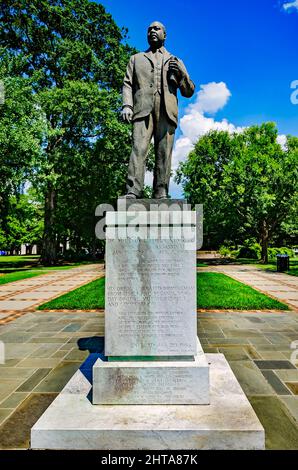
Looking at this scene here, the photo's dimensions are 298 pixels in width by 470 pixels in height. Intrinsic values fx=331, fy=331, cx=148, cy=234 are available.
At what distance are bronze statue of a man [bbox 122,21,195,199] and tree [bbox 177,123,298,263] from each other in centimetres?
2139

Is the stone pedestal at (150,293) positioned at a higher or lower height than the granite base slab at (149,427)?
higher

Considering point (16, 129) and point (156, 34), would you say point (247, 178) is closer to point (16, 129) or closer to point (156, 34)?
point (16, 129)

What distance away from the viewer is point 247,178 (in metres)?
25.1

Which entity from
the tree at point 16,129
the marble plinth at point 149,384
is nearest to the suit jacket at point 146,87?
the marble plinth at point 149,384

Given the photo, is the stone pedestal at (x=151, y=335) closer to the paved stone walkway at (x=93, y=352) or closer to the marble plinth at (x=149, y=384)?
the marble plinth at (x=149, y=384)

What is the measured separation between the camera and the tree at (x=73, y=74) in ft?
68.4

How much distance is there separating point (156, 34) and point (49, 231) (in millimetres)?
23070

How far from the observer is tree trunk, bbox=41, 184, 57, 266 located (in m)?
25.8

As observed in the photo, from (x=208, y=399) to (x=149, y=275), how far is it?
1.39 m

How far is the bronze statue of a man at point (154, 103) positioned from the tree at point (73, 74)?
17095mm

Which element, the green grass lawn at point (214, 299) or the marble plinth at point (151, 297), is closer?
the marble plinth at point (151, 297)

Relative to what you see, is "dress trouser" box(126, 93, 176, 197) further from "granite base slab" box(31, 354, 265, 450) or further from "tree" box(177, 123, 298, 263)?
"tree" box(177, 123, 298, 263)

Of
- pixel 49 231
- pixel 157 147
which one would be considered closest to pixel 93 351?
pixel 157 147
